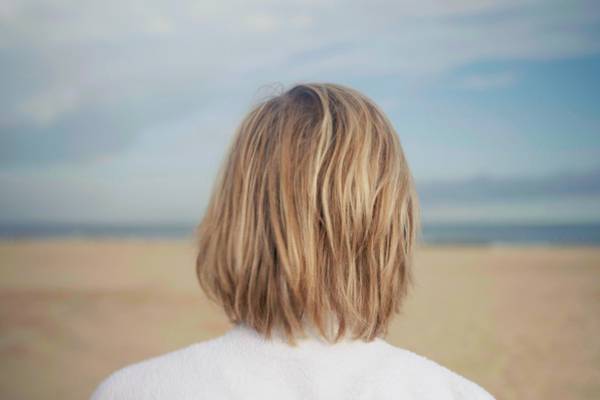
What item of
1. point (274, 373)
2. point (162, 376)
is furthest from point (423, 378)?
point (162, 376)

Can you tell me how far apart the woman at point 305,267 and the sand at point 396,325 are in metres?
3.16

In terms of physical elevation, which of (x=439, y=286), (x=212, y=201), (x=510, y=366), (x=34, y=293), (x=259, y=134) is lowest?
(x=439, y=286)

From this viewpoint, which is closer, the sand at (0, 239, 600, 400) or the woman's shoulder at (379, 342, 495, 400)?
the woman's shoulder at (379, 342, 495, 400)

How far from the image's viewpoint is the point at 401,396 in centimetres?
135

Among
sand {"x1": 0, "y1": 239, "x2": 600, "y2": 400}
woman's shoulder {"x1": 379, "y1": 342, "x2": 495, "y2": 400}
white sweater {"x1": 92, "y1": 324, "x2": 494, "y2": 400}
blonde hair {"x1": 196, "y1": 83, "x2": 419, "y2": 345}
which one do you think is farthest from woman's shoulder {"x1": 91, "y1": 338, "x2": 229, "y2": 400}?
sand {"x1": 0, "y1": 239, "x2": 600, "y2": 400}

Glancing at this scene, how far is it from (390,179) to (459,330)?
832cm

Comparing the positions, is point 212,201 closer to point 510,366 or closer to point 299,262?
point 299,262

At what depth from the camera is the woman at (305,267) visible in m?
1.33

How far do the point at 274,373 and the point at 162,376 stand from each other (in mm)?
216

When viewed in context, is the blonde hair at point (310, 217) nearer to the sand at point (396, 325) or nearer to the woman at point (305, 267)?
the woman at point (305, 267)

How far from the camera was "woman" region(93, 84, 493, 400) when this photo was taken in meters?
1.33

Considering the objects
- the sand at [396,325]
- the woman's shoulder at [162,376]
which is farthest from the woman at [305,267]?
the sand at [396,325]

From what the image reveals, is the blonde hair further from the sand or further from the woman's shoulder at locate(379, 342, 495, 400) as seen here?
the sand

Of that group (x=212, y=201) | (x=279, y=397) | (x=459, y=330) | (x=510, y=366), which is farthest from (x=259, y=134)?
(x=459, y=330)
